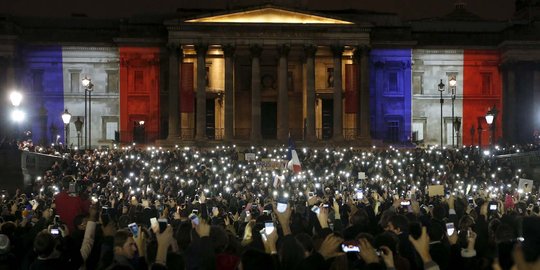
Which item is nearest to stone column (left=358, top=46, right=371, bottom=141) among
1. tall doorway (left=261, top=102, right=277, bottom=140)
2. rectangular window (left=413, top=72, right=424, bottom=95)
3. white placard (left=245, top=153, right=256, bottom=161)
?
rectangular window (left=413, top=72, right=424, bottom=95)

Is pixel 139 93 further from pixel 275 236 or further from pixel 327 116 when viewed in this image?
pixel 275 236

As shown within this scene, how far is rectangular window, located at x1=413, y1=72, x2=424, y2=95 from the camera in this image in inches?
3191

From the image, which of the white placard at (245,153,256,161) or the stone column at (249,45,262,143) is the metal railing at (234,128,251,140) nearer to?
the stone column at (249,45,262,143)

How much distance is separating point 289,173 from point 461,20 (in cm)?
5191

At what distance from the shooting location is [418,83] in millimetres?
81125

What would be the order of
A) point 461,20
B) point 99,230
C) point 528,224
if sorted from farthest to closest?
point 461,20 → point 99,230 → point 528,224

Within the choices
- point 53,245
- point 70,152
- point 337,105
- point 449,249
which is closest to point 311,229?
point 449,249

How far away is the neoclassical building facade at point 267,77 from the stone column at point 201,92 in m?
0.10

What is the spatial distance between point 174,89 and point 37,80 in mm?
13974

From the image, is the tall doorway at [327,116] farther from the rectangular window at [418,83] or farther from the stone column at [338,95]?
the rectangular window at [418,83]

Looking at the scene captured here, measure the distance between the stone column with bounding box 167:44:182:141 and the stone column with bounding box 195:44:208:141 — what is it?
171cm

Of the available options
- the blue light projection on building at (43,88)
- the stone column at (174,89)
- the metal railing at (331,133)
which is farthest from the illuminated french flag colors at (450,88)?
the blue light projection on building at (43,88)

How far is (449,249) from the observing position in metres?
12.9

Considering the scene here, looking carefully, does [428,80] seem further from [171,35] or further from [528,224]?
[528,224]
